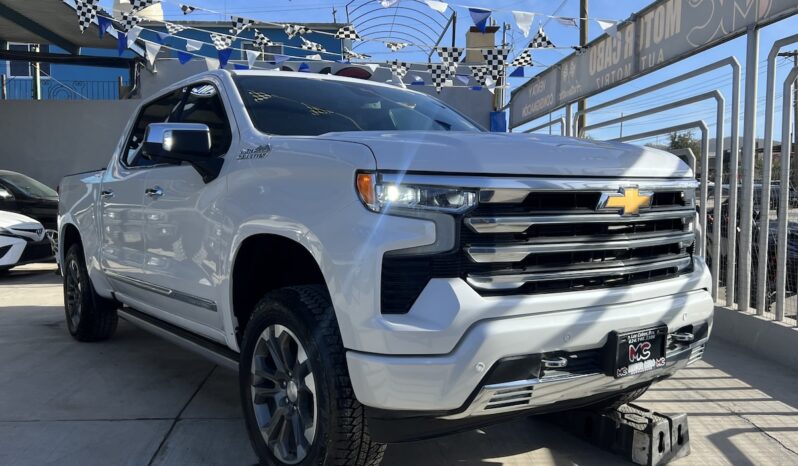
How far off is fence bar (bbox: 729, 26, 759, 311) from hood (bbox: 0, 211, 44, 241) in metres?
8.87

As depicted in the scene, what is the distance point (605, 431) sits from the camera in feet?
10.5

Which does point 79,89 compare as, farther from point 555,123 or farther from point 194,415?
point 194,415

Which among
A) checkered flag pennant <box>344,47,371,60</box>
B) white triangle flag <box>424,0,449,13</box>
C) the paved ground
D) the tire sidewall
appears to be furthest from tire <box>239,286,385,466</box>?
checkered flag pennant <box>344,47,371,60</box>

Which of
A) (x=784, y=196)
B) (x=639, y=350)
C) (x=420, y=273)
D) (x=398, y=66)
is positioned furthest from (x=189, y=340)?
(x=398, y=66)

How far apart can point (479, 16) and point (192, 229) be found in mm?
6603

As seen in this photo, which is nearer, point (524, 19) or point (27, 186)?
point (524, 19)

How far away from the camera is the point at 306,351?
2.44m

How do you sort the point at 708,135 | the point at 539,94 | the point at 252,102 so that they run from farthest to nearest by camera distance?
1. the point at 539,94
2. the point at 708,135
3. the point at 252,102

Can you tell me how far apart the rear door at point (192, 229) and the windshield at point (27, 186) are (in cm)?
928

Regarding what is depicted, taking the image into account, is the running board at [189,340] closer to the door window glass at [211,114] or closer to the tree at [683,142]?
the door window glass at [211,114]

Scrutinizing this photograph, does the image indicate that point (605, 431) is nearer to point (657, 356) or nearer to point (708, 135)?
point (657, 356)

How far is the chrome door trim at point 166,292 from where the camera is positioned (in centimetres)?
328

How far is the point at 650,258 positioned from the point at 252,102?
7.08ft

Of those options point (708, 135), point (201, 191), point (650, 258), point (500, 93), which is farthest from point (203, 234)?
point (500, 93)
